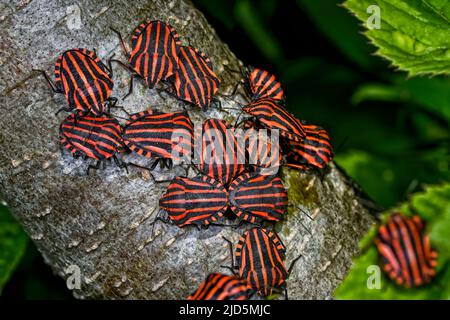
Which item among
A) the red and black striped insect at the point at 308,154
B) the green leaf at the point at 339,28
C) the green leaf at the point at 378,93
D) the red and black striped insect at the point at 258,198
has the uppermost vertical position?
the green leaf at the point at 339,28

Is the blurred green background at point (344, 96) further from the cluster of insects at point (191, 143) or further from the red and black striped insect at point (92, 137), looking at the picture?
the red and black striped insect at point (92, 137)

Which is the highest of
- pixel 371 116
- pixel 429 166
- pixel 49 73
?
pixel 49 73

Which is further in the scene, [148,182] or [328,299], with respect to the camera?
[328,299]

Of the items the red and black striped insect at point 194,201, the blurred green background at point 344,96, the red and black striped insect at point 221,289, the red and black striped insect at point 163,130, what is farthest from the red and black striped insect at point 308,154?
the blurred green background at point 344,96

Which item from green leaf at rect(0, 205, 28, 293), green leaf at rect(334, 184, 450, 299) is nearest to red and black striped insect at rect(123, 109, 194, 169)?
green leaf at rect(334, 184, 450, 299)

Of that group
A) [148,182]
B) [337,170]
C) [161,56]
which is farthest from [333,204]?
[161,56]
